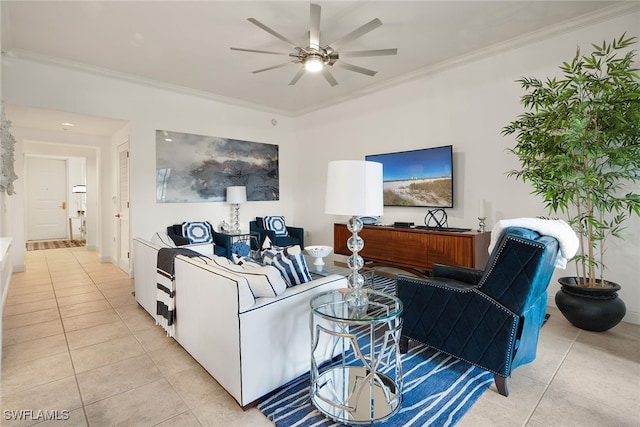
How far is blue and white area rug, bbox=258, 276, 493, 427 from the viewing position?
174 centimetres

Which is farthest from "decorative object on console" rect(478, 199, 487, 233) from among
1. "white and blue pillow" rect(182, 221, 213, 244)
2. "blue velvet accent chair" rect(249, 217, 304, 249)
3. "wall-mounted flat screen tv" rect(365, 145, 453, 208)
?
"white and blue pillow" rect(182, 221, 213, 244)

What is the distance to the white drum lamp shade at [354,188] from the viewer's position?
6.16ft

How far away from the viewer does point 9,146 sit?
3533mm

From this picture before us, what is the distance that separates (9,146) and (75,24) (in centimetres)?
157

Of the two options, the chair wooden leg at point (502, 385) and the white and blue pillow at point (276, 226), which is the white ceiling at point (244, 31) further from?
the chair wooden leg at point (502, 385)

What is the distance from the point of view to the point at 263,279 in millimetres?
1926

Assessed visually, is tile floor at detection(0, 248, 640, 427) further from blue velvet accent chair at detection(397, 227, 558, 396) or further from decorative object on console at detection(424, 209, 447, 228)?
decorative object on console at detection(424, 209, 447, 228)

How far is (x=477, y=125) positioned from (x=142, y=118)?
4821 mm

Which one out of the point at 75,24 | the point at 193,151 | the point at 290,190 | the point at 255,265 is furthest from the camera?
the point at 290,190

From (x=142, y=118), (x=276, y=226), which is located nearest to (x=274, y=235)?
(x=276, y=226)

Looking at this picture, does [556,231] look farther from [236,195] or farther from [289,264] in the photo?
[236,195]

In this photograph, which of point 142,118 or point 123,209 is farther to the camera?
point 123,209

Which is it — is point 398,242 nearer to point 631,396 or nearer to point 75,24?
point 631,396

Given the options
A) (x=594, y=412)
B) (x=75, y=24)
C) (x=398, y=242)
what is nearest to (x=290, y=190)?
(x=398, y=242)
